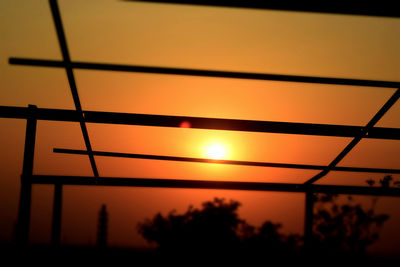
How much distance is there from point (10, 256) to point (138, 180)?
120 centimetres

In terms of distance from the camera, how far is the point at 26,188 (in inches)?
122

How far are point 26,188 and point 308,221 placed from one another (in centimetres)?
225

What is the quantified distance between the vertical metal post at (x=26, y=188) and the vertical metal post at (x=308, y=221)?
84.1 inches

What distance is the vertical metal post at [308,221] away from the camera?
3543 mm

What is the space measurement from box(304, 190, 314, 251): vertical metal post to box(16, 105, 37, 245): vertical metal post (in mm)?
2137

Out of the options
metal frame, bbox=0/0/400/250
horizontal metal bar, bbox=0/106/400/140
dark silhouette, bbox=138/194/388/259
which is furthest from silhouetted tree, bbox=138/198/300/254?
horizontal metal bar, bbox=0/106/400/140

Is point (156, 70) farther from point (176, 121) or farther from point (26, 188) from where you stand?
point (26, 188)

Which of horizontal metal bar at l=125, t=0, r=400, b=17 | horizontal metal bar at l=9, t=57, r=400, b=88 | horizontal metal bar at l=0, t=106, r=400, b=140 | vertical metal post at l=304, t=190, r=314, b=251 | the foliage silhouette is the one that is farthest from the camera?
the foliage silhouette

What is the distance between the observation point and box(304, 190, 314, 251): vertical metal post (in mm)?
3543

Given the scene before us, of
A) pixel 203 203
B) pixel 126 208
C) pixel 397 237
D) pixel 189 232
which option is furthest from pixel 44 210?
pixel 397 237

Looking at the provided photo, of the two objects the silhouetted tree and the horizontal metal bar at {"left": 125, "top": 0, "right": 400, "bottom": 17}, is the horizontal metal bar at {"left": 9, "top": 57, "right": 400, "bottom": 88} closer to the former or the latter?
the horizontal metal bar at {"left": 125, "top": 0, "right": 400, "bottom": 17}

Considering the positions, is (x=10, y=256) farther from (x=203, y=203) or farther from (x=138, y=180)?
(x=203, y=203)

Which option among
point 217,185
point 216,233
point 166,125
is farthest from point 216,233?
point 166,125

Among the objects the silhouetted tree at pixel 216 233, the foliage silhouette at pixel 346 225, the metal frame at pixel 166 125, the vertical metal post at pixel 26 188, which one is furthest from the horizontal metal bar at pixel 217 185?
the foliage silhouette at pixel 346 225
